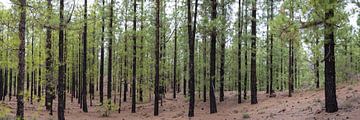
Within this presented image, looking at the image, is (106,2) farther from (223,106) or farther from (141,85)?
(223,106)

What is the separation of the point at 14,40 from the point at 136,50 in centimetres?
1680

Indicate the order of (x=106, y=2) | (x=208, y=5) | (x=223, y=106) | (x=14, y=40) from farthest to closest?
(x=106, y=2), (x=223, y=106), (x=208, y=5), (x=14, y=40)

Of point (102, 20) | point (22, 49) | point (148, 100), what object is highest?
point (102, 20)

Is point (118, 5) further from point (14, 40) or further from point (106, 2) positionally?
point (14, 40)

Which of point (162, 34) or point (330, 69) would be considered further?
point (162, 34)

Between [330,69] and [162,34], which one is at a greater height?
[162,34]

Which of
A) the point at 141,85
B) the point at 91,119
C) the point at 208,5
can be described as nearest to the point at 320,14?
the point at 208,5

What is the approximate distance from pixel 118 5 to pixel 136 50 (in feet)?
11.8

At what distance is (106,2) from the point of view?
27719 millimetres

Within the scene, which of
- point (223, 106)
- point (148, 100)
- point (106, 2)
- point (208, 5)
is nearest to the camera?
point (208, 5)

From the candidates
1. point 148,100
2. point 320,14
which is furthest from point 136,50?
point 320,14

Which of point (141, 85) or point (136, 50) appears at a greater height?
point (136, 50)

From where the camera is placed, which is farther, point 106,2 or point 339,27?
point 106,2

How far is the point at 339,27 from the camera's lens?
1362 cm
